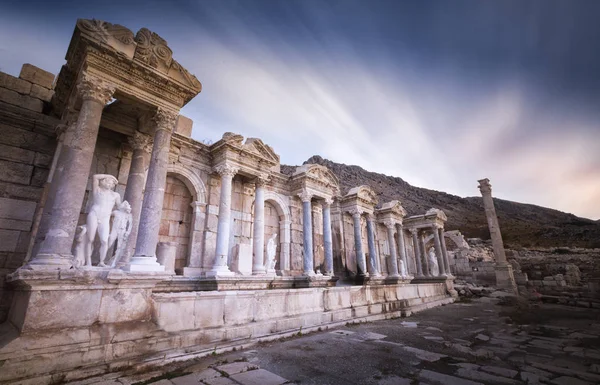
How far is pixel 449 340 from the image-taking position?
19.2ft

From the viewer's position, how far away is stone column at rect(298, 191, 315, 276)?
1230cm

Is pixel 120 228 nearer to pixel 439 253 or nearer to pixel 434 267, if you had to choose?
pixel 439 253

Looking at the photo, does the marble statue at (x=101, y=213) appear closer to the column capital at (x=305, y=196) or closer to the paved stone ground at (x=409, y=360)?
the paved stone ground at (x=409, y=360)

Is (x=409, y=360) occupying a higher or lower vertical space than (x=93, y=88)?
lower

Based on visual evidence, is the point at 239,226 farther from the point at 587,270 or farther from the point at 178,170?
the point at 587,270

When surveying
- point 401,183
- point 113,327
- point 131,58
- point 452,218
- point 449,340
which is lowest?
point 449,340

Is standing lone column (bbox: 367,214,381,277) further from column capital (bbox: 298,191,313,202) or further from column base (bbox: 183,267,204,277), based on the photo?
column base (bbox: 183,267,204,277)

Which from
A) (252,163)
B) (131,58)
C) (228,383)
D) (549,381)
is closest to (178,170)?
(252,163)

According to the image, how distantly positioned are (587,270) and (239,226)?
2939 centimetres

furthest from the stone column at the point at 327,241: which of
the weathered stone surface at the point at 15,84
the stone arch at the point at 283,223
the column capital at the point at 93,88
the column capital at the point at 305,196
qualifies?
the weathered stone surface at the point at 15,84

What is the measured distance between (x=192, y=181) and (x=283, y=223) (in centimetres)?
511

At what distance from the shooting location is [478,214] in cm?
4772

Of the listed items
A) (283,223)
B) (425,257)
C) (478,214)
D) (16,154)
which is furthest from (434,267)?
(478,214)

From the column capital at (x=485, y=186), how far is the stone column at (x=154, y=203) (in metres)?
22.6
